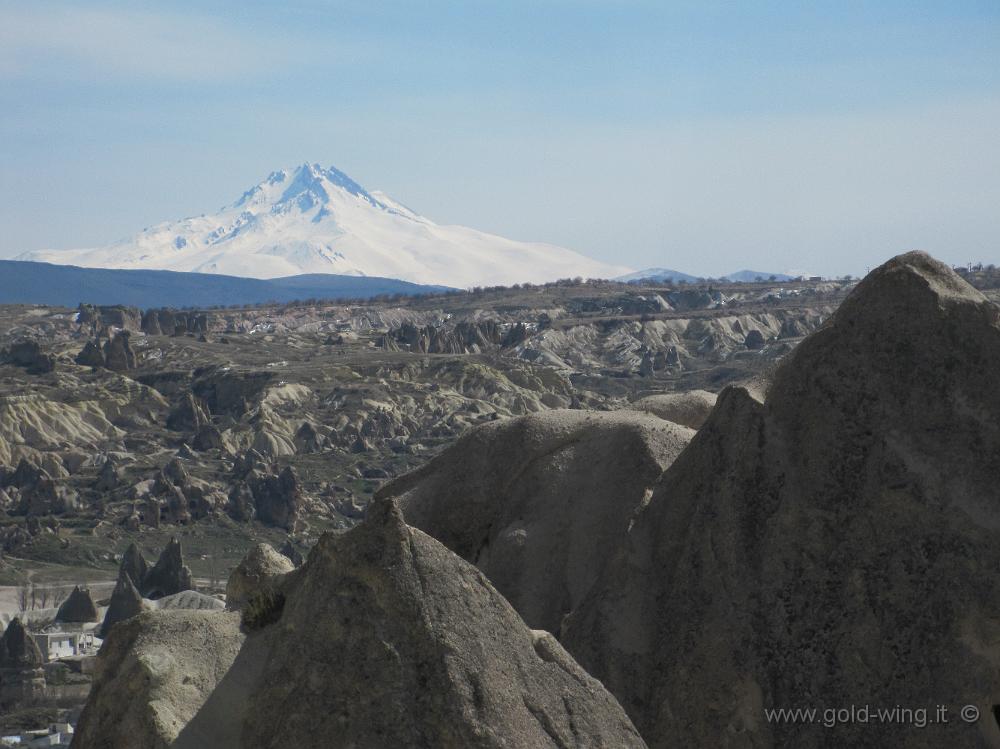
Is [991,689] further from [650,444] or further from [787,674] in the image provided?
[650,444]

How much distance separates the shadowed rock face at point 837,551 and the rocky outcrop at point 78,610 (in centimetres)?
6596

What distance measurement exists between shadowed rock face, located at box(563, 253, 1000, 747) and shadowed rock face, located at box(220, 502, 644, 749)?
7.41 feet

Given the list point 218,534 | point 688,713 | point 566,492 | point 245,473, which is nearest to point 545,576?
point 566,492

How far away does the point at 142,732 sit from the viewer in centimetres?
819

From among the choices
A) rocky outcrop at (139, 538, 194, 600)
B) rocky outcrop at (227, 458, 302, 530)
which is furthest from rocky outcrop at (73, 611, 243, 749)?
rocky outcrop at (227, 458, 302, 530)

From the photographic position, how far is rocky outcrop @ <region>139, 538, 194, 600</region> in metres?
76.5

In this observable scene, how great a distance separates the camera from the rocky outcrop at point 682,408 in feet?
50.0

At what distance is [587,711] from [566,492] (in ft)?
20.3

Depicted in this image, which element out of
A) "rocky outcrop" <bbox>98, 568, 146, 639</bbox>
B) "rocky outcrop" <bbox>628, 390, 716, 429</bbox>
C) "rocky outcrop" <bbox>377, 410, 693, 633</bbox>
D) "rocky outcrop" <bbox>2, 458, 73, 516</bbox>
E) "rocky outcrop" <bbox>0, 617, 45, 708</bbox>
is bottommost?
"rocky outcrop" <bbox>2, 458, 73, 516</bbox>

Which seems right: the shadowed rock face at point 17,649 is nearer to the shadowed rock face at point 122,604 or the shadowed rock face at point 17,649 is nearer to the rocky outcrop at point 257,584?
the shadowed rock face at point 122,604

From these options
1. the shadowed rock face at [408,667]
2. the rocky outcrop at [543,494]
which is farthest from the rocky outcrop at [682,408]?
the shadowed rock face at [408,667]

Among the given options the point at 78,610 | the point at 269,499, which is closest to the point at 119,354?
the point at 269,499

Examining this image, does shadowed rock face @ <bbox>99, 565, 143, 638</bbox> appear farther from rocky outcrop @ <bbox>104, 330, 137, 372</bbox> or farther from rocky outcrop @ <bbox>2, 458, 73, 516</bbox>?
rocky outcrop @ <bbox>104, 330, 137, 372</bbox>

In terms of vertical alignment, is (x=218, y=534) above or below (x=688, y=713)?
below
